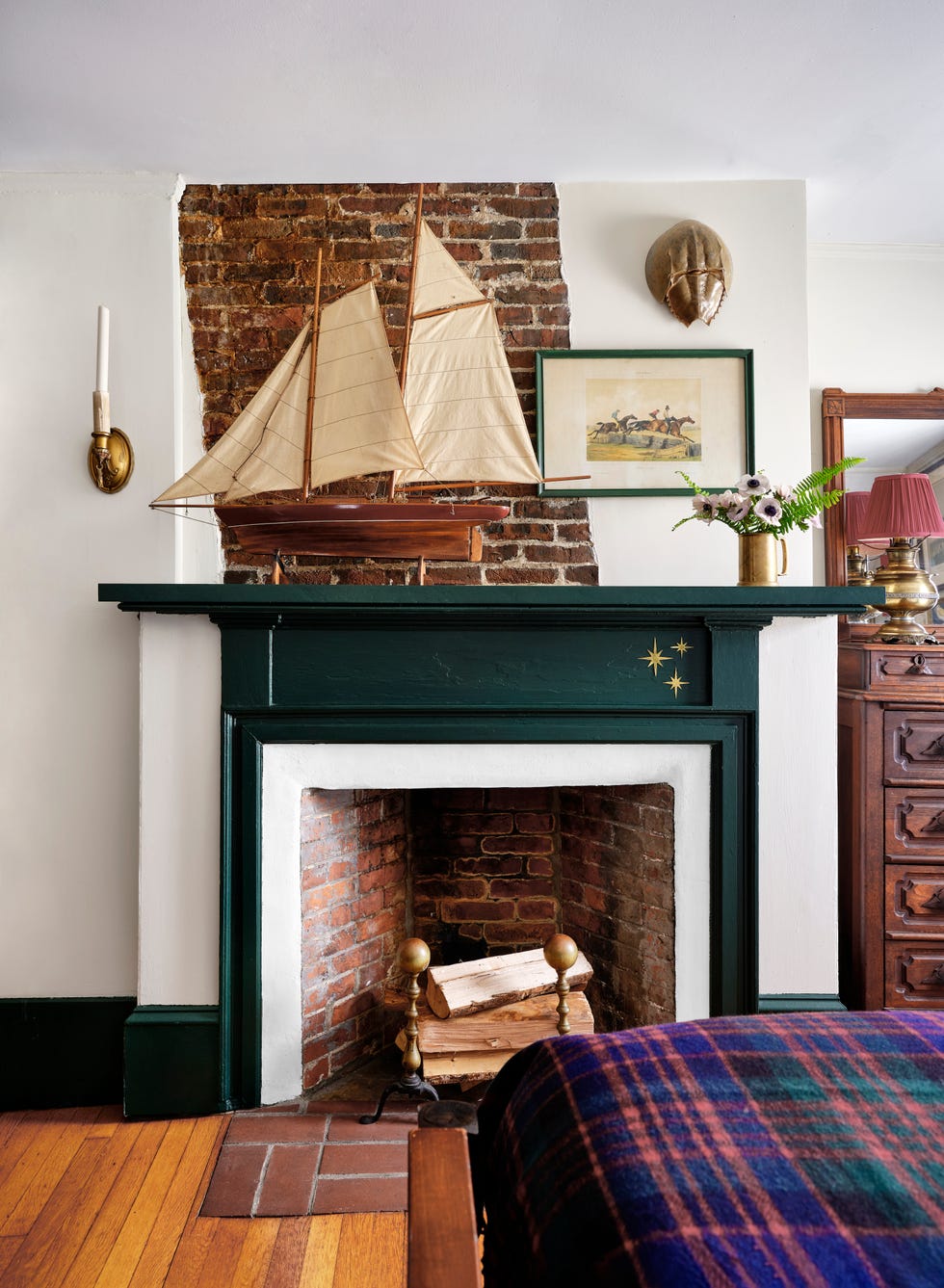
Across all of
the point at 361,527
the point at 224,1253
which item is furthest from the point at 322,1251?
the point at 361,527

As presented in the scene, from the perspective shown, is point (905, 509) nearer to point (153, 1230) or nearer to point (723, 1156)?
point (723, 1156)

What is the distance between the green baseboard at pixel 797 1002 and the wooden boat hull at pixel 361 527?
1396 mm

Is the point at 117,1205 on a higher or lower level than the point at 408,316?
lower

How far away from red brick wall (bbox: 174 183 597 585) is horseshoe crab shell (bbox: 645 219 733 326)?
29cm

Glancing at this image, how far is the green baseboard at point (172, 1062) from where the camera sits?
213 centimetres

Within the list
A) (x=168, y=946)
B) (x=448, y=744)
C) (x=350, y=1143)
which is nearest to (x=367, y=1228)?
(x=350, y=1143)

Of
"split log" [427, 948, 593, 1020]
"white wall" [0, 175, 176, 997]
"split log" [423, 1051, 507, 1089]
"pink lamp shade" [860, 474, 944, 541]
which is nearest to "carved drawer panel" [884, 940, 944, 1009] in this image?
"split log" [427, 948, 593, 1020]

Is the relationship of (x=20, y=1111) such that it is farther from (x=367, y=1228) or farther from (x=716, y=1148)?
(x=716, y=1148)

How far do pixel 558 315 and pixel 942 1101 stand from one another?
216cm

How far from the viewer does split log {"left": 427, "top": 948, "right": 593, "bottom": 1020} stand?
2.30 meters

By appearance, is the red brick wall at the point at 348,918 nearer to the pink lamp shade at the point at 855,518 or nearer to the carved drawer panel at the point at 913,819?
the carved drawer panel at the point at 913,819

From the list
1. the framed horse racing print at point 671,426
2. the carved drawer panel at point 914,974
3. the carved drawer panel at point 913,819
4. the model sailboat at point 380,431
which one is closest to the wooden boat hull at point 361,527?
the model sailboat at point 380,431

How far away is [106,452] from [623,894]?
6.28 ft

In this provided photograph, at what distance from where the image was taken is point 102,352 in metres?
2.22
